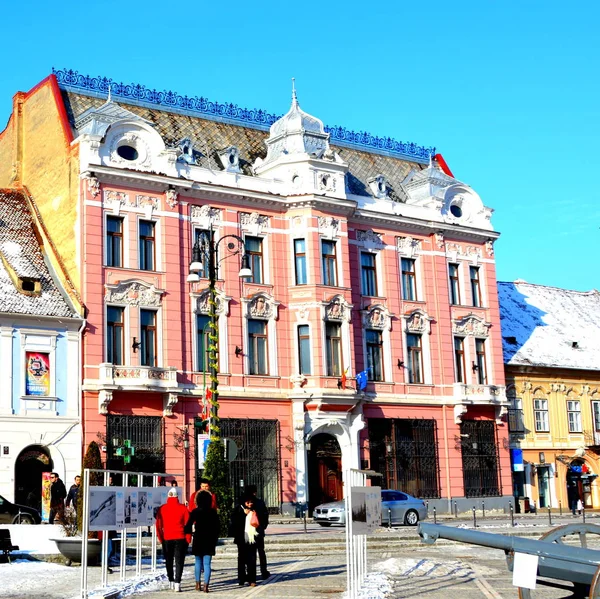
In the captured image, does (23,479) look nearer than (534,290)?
Yes

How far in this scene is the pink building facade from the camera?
3666cm

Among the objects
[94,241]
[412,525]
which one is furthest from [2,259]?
[412,525]

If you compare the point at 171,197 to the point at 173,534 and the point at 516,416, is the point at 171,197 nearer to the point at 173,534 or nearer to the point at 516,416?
the point at 516,416

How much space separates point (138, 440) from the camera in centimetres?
3588

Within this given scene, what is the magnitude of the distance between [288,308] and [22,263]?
10369 millimetres

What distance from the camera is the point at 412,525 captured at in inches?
1334

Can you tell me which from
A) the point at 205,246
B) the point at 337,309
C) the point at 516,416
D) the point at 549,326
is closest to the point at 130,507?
the point at 205,246

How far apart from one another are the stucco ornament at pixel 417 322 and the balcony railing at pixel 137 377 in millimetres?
11541

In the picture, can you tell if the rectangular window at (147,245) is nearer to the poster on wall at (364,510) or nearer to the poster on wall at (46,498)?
the poster on wall at (46,498)

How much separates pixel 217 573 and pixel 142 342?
57.9ft

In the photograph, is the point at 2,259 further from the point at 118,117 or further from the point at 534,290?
the point at 534,290

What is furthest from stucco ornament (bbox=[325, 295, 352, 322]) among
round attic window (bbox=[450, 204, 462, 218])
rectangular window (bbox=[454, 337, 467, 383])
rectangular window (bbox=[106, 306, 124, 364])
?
round attic window (bbox=[450, 204, 462, 218])

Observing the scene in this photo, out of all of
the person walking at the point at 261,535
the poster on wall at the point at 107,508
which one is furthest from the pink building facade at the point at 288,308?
the poster on wall at the point at 107,508

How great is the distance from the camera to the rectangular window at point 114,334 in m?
36.2
